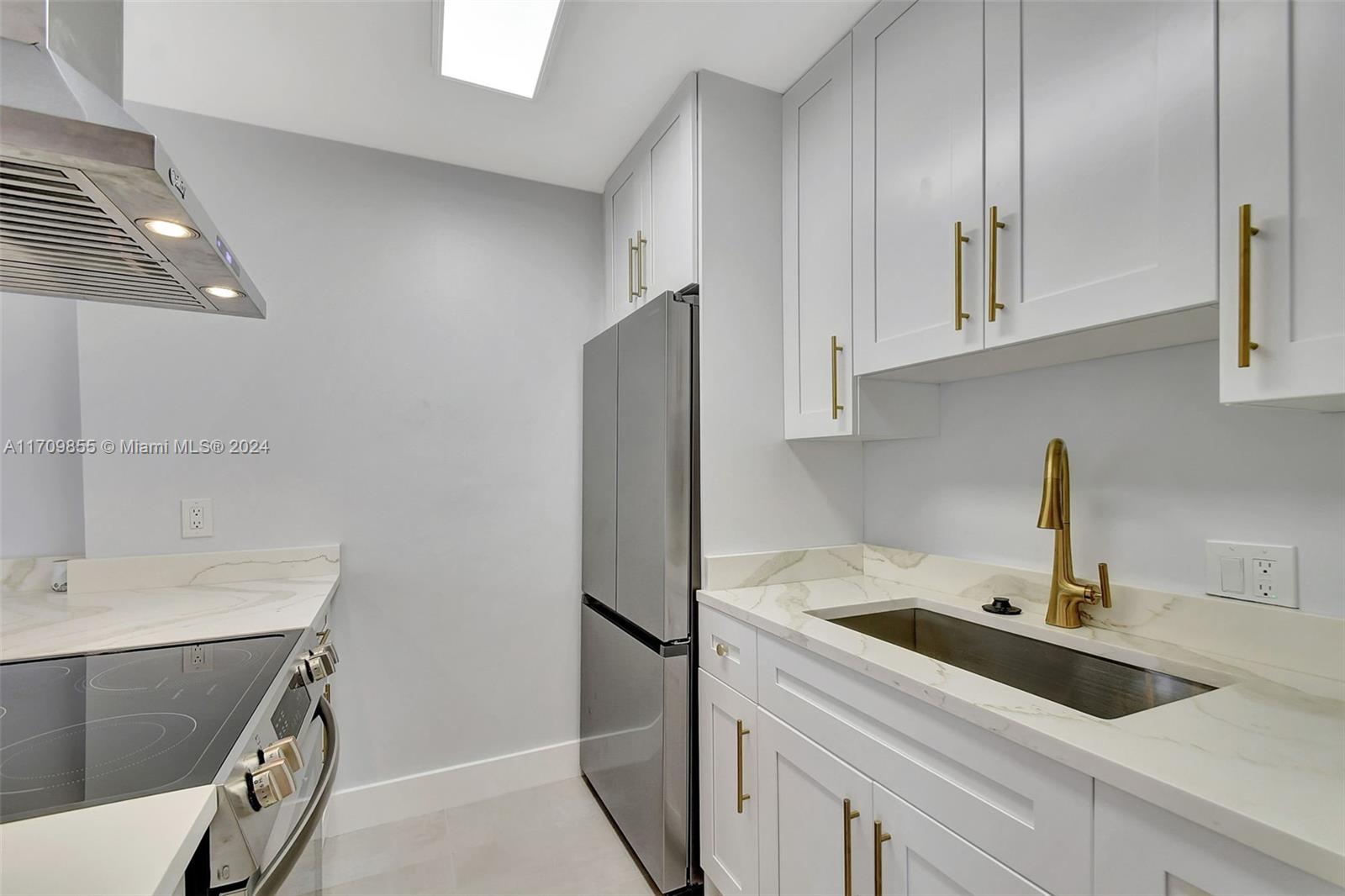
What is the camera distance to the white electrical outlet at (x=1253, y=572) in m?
1.05

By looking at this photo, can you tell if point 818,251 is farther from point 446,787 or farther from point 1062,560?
point 446,787

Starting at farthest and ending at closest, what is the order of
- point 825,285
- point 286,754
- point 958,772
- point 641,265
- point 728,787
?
point 641,265
point 825,285
point 728,787
point 958,772
point 286,754

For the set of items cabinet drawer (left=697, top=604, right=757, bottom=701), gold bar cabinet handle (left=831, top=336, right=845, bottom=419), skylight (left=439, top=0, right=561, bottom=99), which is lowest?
cabinet drawer (left=697, top=604, right=757, bottom=701)

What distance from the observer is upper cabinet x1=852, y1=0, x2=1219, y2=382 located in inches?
37.6

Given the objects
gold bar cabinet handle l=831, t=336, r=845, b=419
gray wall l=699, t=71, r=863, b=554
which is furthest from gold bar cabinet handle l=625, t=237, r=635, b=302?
gold bar cabinet handle l=831, t=336, r=845, b=419

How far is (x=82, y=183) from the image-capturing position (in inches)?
32.4

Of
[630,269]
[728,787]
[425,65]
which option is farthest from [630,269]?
[728,787]

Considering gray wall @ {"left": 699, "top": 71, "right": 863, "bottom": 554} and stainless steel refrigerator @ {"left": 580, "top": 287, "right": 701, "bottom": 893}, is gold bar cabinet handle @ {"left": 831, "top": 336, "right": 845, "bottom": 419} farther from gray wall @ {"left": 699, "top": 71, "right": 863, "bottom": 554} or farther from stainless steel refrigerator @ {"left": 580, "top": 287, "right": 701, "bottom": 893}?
stainless steel refrigerator @ {"left": 580, "top": 287, "right": 701, "bottom": 893}

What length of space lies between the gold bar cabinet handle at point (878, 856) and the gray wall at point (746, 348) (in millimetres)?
815

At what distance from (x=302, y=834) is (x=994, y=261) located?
1528 mm

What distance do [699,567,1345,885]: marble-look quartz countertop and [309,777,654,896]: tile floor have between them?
1127 mm

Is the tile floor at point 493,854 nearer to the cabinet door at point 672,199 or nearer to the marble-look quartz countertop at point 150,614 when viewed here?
the marble-look quartz countertop at point 150,614

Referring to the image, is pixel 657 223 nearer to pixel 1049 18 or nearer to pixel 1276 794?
pixel 1049 18

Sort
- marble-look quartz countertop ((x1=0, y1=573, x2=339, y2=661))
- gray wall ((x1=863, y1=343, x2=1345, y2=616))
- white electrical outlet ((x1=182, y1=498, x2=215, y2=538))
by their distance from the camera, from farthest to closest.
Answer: white electrical outlet ((x1=182, y1=498, x2=215, y2=538)) < marble-look quartz countertop ((x1=0, y1=573, x2=339, y2=661)) < gray wall ((x1=863, y1=343, x2=1345, y2=616))
